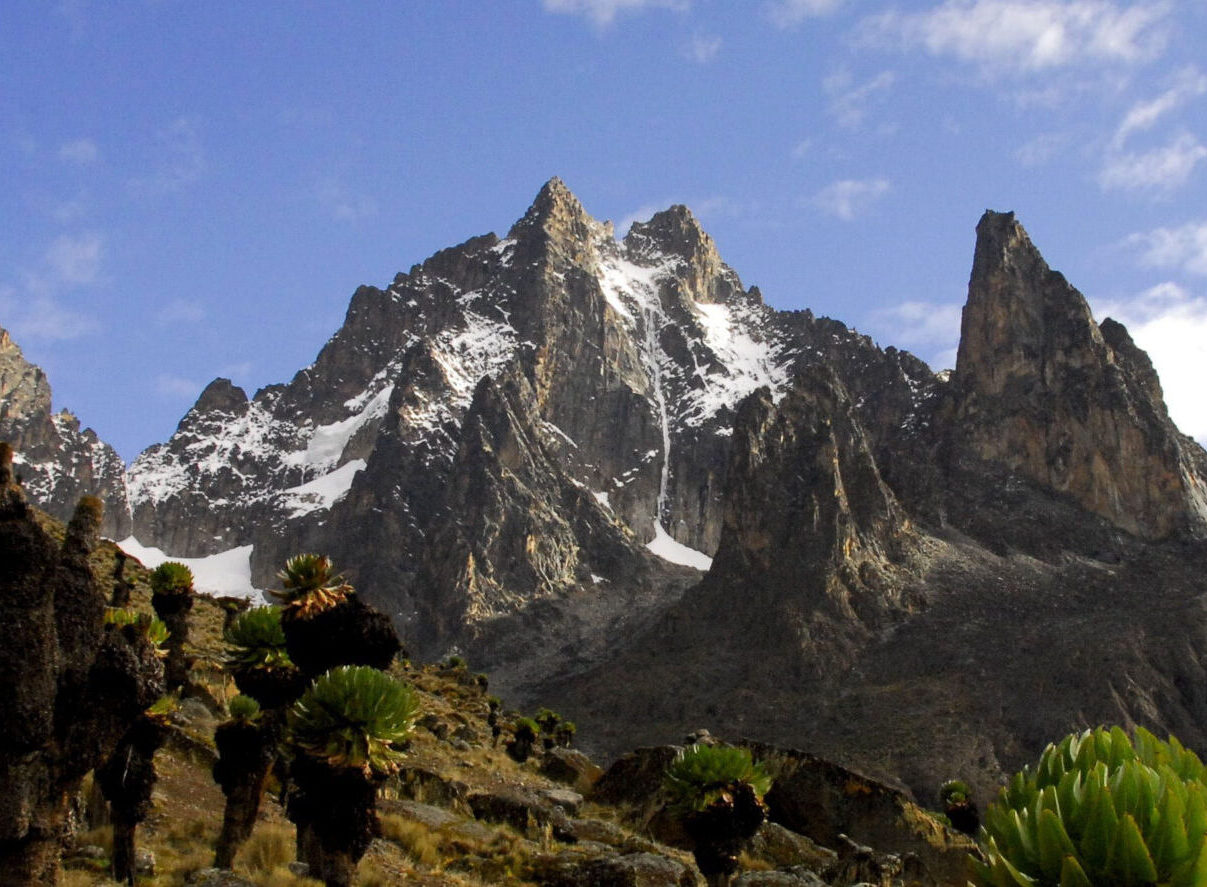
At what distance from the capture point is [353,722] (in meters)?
14.5

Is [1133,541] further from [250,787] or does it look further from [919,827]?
[250,787]

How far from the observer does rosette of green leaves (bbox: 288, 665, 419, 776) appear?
46.9ft

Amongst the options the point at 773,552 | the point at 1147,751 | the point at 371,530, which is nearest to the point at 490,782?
the point at 1147,751

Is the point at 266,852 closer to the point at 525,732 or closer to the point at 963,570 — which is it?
the point at 525,732

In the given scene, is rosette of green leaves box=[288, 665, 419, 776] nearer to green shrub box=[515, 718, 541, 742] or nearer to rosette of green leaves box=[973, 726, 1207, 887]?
rosette of green leaves box=[973, 726, 1207, 887]

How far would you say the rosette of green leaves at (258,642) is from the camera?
18703mm

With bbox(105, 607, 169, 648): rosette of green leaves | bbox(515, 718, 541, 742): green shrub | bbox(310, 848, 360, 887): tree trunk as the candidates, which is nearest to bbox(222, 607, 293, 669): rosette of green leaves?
bbox(105, 607, 169, 648): rosette of green leaves

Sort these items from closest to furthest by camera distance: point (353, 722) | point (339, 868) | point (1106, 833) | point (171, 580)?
point (1106, 833), point (353, 722), point (339, 868), point (171, 580)

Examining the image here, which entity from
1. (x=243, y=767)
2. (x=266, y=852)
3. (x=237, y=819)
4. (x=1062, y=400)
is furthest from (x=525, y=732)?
(x=1062, y=400)

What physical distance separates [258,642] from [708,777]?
8394mm

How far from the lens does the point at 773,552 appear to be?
141375 millimetres

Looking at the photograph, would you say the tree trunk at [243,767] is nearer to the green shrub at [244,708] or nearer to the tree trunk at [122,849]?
the green shrub at [244,708]

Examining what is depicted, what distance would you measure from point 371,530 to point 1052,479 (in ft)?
360

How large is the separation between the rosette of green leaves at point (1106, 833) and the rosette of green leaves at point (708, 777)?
1308 cm
